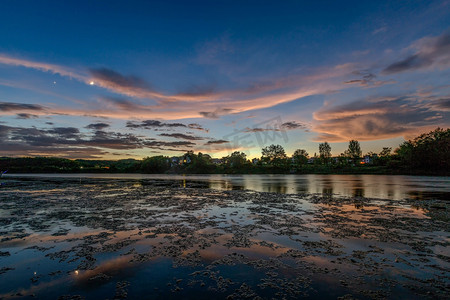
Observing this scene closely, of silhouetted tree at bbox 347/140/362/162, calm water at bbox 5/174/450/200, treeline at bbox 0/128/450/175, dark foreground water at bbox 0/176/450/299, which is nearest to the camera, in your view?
dark foreground water at bbox 0/176/450/299

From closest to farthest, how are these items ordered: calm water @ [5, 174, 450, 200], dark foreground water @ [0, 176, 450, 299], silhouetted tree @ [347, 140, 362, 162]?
dark foreground water @ [0, 176, 450, 299] → calm water @ [5, 174, 450, 200] → silhouetted tree @ [347, 140, 362, 162]

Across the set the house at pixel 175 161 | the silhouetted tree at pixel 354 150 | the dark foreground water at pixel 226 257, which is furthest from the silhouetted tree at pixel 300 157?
the dark foreground water at pixel 226 257

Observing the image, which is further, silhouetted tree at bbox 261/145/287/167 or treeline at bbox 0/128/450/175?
silhouetted tree at bbox 261/145/287/167

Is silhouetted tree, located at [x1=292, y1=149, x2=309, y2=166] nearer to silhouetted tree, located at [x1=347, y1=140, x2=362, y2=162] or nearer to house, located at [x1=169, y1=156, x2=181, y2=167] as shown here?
silhouetted tree, located at [x1=347, y1=140, x2=362, y2=162]

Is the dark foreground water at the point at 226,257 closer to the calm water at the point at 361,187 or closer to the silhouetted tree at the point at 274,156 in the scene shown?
the calm water at the point at 361,187

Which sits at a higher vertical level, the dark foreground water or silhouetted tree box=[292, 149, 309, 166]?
silhouetted tree box=[292, 149, 309, 166]

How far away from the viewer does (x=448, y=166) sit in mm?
93688

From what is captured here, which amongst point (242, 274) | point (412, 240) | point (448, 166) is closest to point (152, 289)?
point (242, 274)

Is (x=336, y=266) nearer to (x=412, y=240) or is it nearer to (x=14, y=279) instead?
(x=412, y=240)

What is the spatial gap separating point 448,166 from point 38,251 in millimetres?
135858

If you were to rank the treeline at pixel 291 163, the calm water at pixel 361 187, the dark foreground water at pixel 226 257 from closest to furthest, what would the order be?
the dark foreground water at pixel 226 257, the calm water at pixel 361 187, the treeline at pixel 291 163

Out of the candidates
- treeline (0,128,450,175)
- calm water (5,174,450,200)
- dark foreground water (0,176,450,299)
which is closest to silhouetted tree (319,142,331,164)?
treeline (0,128,450,175)

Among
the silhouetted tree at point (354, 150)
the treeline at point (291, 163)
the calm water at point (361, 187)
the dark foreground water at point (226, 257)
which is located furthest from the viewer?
the silhouetted tree at point (354, 150)

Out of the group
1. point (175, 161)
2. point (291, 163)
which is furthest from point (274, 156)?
point (175, 161)
